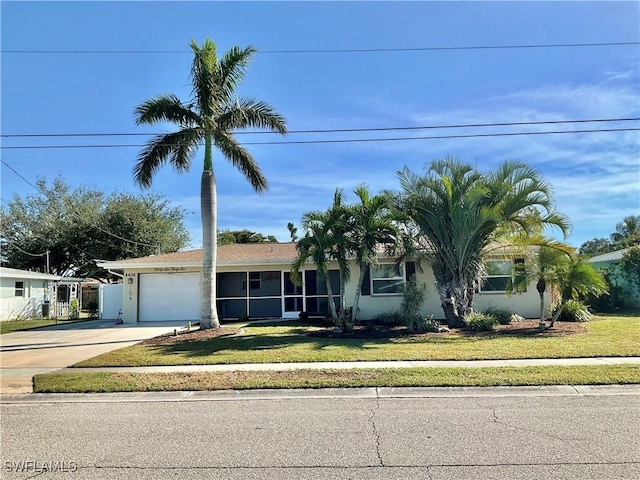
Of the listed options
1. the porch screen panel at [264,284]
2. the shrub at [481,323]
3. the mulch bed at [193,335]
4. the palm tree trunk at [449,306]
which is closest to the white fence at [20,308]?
the porch screen panel at [264,284]

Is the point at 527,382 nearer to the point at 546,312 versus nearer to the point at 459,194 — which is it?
the point at 459,194

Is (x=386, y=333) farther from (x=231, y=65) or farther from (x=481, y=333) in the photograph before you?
(x=231, y=65)

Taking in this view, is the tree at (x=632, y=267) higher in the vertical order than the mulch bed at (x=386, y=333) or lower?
higher

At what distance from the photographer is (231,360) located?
10.6 meters

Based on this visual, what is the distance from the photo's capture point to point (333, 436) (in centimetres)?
557

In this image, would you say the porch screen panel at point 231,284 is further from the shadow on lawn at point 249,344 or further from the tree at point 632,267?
the tree at point 632,267

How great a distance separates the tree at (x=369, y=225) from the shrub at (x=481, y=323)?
364 cm

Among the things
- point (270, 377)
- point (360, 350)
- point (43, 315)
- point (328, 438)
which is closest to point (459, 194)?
point (360, 350)

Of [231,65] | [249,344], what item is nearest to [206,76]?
[231,65]

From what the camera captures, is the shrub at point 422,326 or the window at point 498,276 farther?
the window at point 498,276

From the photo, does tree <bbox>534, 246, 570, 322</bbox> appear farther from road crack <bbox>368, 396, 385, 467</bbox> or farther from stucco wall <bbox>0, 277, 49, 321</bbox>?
stucco wall <bbox>0, 277, 49, 321</bbox>

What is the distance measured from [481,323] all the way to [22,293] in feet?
86.5

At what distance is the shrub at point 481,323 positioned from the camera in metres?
15.0

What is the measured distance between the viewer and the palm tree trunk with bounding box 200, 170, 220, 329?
16.1 m
